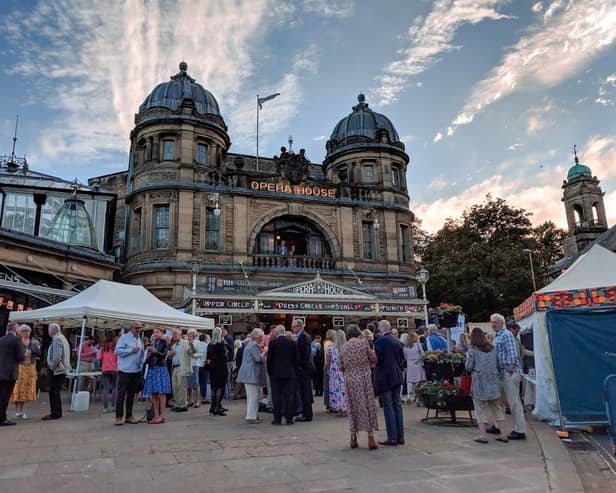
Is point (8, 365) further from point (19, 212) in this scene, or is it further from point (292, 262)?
point (292, 262)

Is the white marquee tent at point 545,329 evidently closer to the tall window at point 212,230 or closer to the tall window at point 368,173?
the tall window at point 212,230

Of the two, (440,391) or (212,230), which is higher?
(212,230)

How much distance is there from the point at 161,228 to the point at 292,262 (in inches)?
275

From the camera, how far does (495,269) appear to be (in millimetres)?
34781

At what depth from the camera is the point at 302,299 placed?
20.4 m

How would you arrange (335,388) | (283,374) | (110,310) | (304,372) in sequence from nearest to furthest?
(283,374) → (304,372) → (335,388) → (110,310)

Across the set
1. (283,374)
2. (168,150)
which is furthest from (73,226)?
(283,374)

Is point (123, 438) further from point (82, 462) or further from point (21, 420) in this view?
point (21, 420)

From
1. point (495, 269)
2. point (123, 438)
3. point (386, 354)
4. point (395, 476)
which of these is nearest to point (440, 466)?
point (395, 476)

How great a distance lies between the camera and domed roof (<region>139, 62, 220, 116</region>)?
26172mm

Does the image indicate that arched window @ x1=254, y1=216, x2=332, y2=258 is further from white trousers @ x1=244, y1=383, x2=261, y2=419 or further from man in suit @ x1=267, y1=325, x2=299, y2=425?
man in suit @ x1=267, y1=325, x2=299, y2=425

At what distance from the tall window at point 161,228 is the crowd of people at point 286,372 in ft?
34.5

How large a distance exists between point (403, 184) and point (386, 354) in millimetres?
23703

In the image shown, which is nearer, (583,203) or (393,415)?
(393,415)
